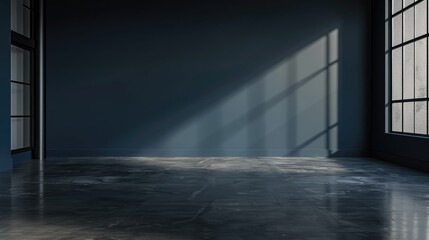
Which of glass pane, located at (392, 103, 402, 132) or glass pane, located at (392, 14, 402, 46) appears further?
glass pane, located at (392, 103, 402, 132)

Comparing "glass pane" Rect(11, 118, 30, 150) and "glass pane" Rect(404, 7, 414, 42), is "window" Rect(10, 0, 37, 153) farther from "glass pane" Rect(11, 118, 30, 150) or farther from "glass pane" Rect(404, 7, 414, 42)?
"glass pane" Rect(404, 7, 414, 42)

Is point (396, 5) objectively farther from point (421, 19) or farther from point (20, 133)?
point (20, 133)

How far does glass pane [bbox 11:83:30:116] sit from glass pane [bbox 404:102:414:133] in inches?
455

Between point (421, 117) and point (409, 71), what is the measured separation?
173 centimetres

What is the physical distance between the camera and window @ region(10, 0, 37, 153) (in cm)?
1636

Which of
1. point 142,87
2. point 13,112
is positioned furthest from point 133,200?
point 142,87

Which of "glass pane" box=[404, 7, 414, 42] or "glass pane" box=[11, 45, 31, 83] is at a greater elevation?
"glass pane" box=[404, 7, 414, 42]

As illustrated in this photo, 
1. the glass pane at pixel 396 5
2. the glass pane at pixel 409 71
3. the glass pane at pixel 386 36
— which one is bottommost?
the glass pane at pixel 409 71

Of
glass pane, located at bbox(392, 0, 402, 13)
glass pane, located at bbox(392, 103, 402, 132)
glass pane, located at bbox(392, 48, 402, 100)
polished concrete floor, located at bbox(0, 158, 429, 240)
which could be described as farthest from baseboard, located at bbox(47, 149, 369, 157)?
glass pane, located at bbox(392, 0, 402, 13)

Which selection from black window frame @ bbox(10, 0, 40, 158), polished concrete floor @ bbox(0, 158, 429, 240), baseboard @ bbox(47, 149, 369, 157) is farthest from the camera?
baseboard @ bbox(47, 149, 369, 157)

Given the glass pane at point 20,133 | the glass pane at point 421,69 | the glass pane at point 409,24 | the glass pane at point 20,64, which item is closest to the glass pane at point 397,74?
the glass pane at point 409,24

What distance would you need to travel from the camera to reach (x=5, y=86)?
14.2m

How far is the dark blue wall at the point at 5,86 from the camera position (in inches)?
552

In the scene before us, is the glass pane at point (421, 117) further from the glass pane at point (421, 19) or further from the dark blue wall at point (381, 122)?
the glass pane at point (421, 19)
